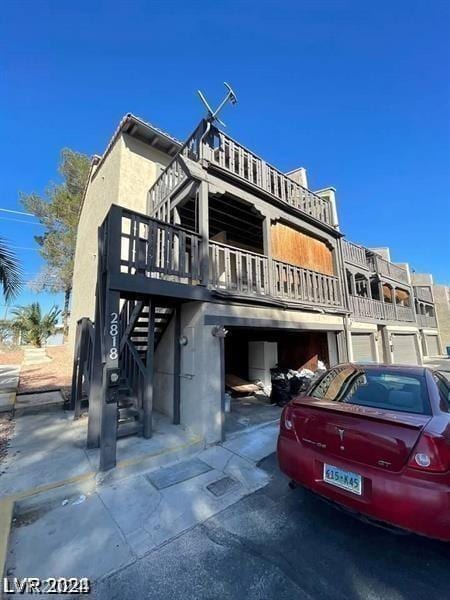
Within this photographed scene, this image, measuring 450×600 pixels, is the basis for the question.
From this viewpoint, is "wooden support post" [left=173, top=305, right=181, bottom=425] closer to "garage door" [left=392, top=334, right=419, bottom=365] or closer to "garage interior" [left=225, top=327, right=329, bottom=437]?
"garage interior" [left=225, top=327, right=329, bottom=437]

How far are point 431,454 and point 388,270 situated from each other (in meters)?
16.7

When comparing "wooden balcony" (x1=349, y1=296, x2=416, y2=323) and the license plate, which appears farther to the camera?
"wooden balcony" (x1=349, y1=296, x2=416, y2=323)

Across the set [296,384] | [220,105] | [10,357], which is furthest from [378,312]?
[10,357]

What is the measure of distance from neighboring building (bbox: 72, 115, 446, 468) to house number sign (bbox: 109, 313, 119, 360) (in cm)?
2

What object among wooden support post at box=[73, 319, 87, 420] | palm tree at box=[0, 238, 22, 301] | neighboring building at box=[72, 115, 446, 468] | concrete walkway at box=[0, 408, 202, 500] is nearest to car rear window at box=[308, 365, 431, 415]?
neighboring building at box=[72, 115, 446, 468]

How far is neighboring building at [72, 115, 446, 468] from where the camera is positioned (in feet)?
14.6

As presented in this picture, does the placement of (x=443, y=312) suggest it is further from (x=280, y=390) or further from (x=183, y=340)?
(x=183, y=340)

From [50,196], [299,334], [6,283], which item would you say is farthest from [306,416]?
[50,196]

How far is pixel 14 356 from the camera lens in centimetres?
1599

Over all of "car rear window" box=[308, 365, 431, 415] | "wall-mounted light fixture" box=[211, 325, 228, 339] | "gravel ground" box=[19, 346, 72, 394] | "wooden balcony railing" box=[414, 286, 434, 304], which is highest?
"wooden balcony railing" box=[414, 286, 434, 304]

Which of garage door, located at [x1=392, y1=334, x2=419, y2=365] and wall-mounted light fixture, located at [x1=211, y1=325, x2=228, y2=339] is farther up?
wall-mounted light fixture, located at [x1=211, y1=325, x2=228, y2=339]

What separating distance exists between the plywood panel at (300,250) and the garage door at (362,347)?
11.7ft

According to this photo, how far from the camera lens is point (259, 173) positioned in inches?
275

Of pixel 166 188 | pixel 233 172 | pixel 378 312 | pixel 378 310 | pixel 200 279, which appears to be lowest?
pixel 200 279
